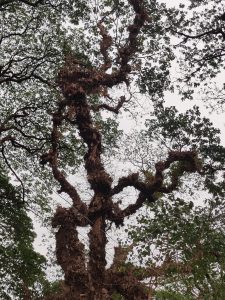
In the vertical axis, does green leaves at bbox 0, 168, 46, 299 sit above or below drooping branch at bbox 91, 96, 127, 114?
below

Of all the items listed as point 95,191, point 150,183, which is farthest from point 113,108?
point 95,191

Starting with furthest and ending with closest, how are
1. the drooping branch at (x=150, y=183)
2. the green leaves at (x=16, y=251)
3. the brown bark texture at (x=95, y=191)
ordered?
1. the green leaves at (x=16, y=251)
2. the drooping branch at (x=150, y=183)
3. the brown bark texture at (x=95, y=191)

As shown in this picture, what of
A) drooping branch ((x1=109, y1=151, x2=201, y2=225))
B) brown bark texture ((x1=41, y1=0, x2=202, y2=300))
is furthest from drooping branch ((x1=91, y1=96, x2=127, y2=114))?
drooping branch ((x1=109, y1=151, x2=201, y2=225))

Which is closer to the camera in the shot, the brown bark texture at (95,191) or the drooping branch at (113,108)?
the brown bark texture at (95,191)

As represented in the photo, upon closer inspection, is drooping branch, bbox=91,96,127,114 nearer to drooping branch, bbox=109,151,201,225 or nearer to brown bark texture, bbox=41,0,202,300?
brown bark texture, bbox=41,0,202,300

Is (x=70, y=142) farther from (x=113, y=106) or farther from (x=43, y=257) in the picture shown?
(x=43, y=257)

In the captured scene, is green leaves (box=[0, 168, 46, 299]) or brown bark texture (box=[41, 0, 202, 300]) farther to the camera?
green leaves (box=[0, 168, 46, 299])

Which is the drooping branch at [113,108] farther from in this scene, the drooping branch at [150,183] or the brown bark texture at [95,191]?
the drooping branch at [150,183]

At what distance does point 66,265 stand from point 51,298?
83 centimetres

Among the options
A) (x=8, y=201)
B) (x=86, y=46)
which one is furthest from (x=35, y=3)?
(x=8, y=201)

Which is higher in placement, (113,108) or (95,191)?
(113,108)

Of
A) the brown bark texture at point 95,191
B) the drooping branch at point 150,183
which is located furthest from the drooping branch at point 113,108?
the drooping branch at point 150,183

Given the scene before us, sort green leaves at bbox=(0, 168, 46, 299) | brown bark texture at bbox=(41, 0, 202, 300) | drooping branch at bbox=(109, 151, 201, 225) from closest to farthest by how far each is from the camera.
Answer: brown bark texture at bbox=(41, 0, 202, 300), drooping branch at bbox=(109, 151, 201, 225), green leaves at bbox=(0, 168, 46, 299)

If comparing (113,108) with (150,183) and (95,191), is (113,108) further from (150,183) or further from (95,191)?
(95,191)
